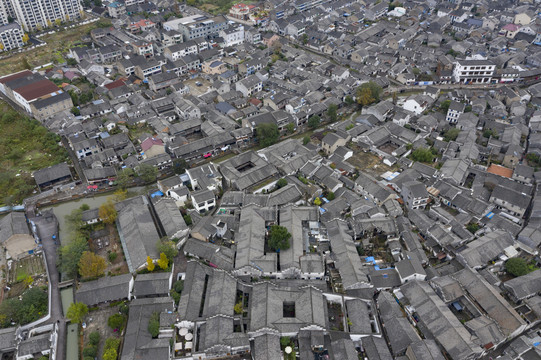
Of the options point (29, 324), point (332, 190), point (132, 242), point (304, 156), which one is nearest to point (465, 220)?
point (332, 190)

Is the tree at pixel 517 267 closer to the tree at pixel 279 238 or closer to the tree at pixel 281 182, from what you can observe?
the tree at pixel 279 238

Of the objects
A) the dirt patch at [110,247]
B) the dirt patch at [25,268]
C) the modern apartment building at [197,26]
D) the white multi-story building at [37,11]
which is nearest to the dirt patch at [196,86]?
the modern apartment building at [197,26]

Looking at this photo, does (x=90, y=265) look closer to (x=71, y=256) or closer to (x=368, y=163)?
(x=71, y=256)

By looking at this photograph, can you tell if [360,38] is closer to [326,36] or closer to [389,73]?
[326,36]

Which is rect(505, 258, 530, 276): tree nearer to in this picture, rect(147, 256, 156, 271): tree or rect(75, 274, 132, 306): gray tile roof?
rect(147, 256, 156, 271): tree

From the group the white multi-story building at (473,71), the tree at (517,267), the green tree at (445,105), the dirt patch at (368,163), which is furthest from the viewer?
the white multi-story building at (473,71)

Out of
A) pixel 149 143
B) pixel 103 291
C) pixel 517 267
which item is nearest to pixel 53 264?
pixel 103 291
